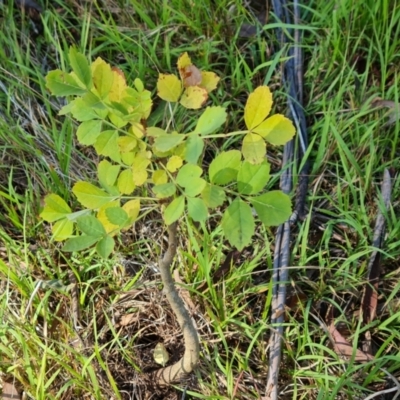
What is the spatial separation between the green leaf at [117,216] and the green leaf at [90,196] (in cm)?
7

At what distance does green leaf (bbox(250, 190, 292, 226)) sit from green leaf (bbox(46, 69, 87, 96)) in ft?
1.37

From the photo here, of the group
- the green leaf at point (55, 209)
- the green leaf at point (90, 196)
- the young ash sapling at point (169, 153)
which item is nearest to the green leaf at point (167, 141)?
the young ash sapling at point (169, 153)

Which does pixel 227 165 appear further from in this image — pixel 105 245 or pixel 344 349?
pixel 344 349

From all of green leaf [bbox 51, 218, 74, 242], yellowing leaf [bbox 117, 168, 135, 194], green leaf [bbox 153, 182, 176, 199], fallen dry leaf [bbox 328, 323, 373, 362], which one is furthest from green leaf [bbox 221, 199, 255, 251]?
fallen dry leaf [bbox 328, 323, 373, 362]

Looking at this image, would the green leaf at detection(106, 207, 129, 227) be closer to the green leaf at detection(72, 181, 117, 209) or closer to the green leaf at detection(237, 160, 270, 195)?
the green leaf at detection(72, 181, 117, 209)

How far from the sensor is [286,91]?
2105 mm

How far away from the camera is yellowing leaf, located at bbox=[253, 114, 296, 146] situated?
3.38 feet

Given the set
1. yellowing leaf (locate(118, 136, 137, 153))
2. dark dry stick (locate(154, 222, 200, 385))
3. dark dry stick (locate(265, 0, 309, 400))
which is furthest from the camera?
dark dry stick (locate(265, 0, 309, 400))

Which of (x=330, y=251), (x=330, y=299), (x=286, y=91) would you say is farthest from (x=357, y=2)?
(x=330, y=299)

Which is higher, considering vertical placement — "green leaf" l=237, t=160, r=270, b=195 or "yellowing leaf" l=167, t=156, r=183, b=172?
"yellowing leaf" l=167, t=156, r=183, b=172

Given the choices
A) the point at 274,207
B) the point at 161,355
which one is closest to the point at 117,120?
the point at 274,207

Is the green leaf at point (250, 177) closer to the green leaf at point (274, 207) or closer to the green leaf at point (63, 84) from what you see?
the green leaf at point (274, 207)

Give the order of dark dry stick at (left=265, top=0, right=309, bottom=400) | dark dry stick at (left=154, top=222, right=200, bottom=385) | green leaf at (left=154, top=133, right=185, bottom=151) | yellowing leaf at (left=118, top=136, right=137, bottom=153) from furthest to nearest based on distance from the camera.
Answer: dark dry stick at (left=265, top=0, right=309, bottom=400) → dark dry stick at (left=154, top=222, right=200, bottom=385) → yellowing leaf at (left=118, top=136, right=137, bottom=153) → green leaf at (left=154, top=133, right=185, bottom=151)

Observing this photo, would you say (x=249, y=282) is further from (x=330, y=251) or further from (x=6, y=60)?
(x=6, y=60)
